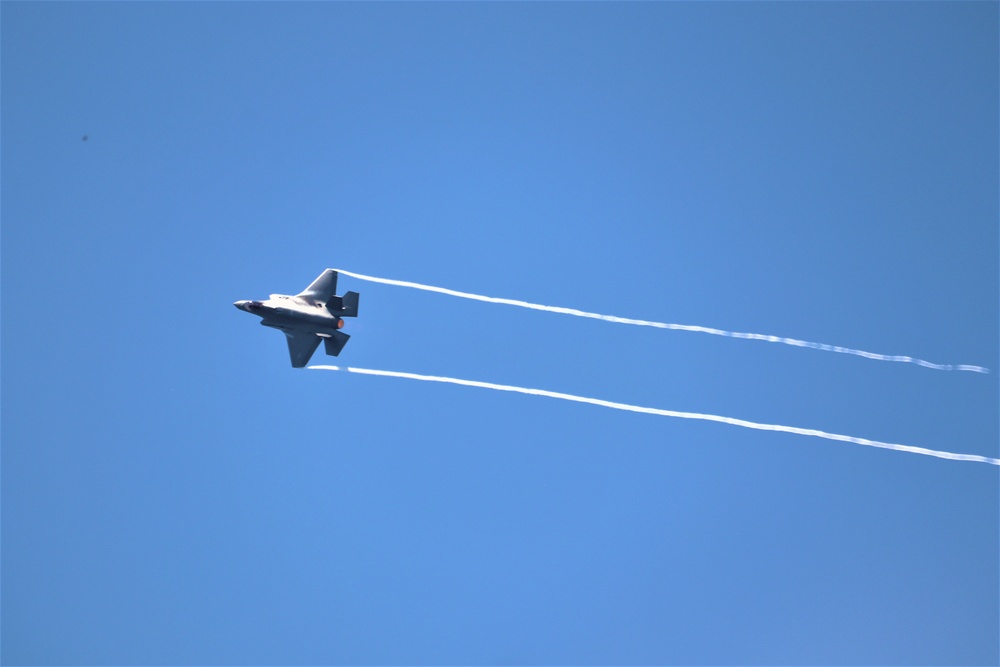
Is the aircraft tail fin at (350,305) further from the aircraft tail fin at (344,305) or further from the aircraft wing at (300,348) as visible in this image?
the aircraft wing at (300,348)

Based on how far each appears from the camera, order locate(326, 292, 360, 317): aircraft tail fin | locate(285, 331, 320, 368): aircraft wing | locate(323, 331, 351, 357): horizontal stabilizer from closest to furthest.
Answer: locate(326, 292, 360, 317): aircraft tail fin, locate(323, 331, 351, 357): horizontal stabilizer, locate(285, 331, 320, 368): aircraft wing

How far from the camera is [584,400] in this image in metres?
43.3

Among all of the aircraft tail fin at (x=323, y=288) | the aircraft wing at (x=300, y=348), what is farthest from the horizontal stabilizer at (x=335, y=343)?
the aircraft tail fin at (x=323, y=288)

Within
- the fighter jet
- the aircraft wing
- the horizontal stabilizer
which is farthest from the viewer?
the aircraft wing

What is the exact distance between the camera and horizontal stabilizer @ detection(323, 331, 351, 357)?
42.1 m

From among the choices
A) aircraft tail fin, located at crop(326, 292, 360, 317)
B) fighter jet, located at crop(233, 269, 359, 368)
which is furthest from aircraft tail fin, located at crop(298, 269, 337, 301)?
aircraft tail fin, located at crop(326, 292, 360, 317)

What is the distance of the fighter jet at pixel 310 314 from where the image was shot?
136 ft

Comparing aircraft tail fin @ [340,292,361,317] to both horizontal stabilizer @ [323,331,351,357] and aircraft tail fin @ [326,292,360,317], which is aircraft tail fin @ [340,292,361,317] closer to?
aircraft tail fin @ [326,292,360,317]

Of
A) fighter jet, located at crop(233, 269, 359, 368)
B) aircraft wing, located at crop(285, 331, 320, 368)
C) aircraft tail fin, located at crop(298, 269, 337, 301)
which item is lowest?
aircraft wing, located at crop(285, 331, 320, 368)

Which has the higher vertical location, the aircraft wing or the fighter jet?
the fighter jet

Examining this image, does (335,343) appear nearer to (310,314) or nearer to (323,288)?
(310,314)

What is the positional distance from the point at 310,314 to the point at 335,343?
1.39 metres

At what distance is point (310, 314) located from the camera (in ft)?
136

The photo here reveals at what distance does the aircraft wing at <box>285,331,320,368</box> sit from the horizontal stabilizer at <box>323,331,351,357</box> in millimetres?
434
